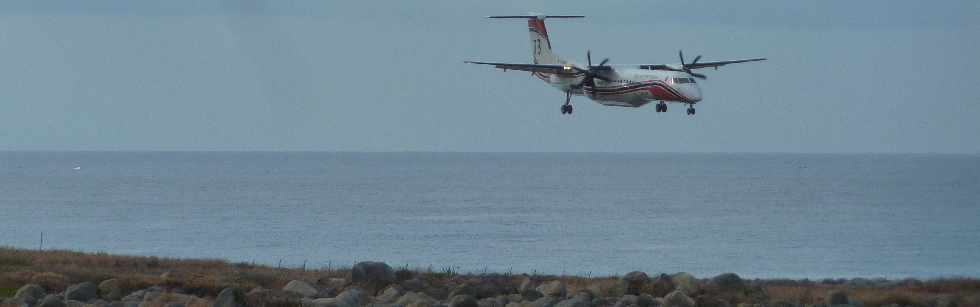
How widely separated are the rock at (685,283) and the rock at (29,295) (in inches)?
469

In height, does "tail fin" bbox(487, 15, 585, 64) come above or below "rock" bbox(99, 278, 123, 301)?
above

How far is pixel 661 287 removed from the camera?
29.7 m

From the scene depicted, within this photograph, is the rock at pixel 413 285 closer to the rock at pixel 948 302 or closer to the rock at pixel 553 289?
the rock at pixel 553 289

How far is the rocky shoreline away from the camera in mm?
26391

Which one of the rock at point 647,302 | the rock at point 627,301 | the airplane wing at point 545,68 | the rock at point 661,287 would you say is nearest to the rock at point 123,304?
the rock at point 627,301

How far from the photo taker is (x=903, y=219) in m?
120

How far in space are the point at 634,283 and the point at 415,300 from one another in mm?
5362

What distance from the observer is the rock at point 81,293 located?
26.8 m

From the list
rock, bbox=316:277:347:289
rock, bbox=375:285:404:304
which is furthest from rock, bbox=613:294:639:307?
rock, bbox=316:277:347:289

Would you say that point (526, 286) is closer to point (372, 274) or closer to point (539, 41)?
point (372, 274)

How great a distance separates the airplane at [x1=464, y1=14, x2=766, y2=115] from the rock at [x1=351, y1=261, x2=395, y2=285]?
2928 cm

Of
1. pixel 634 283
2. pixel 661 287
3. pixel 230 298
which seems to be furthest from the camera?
pixel 634 283

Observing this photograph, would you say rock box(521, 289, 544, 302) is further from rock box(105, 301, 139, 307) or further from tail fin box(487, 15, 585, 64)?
tail fin box(487, 15, 585, 64)

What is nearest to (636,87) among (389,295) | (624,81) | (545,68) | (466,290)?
(624,81)
